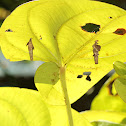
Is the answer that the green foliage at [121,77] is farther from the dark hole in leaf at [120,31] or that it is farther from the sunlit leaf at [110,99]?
the sunlit leaf at [110,99]

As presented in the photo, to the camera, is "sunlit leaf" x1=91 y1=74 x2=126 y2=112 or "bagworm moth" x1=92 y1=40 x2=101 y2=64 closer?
"bagworm moth" x1=92 y1=40 x2=101 y2=64

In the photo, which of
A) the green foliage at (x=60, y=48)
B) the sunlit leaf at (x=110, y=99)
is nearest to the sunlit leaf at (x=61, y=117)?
the green foliage at (x=60, y=48)

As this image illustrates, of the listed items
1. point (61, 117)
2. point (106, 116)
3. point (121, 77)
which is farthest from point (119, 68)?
point (106, 116)

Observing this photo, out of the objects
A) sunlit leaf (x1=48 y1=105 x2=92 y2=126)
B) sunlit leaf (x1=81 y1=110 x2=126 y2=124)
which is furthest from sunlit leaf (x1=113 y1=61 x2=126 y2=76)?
sunlit leaf (x1=81 y1=110 x2=126 y2=124)

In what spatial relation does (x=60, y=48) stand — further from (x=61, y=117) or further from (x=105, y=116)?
(x=105, y=116)

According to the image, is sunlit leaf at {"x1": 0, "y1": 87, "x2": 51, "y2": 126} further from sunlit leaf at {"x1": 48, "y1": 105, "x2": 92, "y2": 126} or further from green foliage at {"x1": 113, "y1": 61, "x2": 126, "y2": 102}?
green foliage at {"x1": 113, "y1": 61, "x2": 126, "y2": 102}

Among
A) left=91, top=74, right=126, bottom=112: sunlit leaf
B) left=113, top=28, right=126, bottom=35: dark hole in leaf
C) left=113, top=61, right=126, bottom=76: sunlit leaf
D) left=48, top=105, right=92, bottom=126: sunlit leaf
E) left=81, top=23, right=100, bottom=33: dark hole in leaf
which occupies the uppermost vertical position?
left=81, top=23, right=100, bottom=33: dark hole in leaf

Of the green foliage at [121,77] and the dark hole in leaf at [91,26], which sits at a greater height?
the dark hole in leaf at [91,26]
